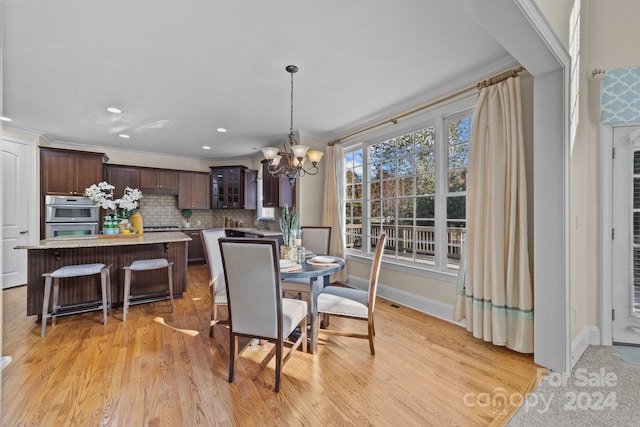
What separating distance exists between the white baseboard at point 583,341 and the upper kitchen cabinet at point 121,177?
7097 mm

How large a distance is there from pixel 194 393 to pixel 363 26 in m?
2.97

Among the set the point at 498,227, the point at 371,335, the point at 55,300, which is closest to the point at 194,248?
the point at 55,300

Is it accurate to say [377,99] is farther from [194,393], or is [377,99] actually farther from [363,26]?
[194,393]

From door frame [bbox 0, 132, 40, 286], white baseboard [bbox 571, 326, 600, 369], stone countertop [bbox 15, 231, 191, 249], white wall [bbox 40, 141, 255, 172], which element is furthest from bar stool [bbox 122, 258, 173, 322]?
white baseboard [bbox 571, 326, 600, 369]

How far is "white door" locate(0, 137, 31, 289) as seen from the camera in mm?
4652

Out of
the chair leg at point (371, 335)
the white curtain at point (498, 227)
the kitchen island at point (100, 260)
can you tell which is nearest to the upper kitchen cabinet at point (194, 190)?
the kitchen island at point (100, 260)

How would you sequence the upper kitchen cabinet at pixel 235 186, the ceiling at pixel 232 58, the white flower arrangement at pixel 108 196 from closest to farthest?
the ceiling at pixel 232 58
the white flower arrangement at pixel 108 196
the upper kitchen cabinet at pixel 235 186

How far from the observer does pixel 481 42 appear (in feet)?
8.34

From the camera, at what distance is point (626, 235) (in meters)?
2.76

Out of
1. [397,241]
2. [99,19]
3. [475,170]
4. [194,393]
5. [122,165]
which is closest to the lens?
[194,393]

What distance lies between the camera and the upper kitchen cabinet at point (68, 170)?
5.03 metres

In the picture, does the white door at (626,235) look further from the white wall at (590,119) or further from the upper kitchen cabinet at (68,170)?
the upper kitchen cabinet at (68,170)

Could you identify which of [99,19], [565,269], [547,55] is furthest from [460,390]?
[99,19]

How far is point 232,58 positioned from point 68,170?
4.31 metres
